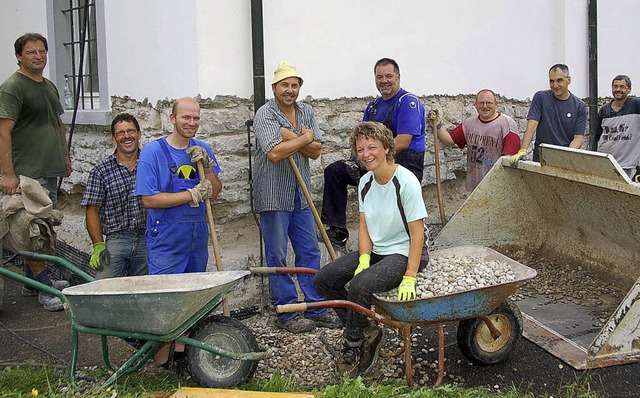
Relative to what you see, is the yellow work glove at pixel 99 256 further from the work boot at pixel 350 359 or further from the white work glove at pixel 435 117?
the white work glove at pixel 435 117

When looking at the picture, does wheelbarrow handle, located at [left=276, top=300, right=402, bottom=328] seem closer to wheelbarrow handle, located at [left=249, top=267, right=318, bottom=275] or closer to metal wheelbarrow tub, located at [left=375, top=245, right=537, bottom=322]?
metal wheelbarrow tub, located at [left=375, top=245, right=537, bottom=322]

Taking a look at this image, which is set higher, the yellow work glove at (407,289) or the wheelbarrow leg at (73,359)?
the yellow work glove at (407,289)

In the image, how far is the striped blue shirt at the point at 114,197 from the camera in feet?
15.6

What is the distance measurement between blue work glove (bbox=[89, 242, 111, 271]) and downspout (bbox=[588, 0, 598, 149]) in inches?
228

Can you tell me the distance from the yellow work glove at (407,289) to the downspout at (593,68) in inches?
197

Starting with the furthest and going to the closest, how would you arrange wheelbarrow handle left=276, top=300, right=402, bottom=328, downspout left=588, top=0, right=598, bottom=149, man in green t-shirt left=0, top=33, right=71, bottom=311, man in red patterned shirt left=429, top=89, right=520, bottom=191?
downspout left=588, top=0, right=598, bottom=149 < man in red patterned shirt left=429, top=89, right=520, bottom=191 < man in green t-shirt left=0, top=33, right=71, bottom=311 < wheelbarrow handle left=276, top=300, right=402, bottom=328

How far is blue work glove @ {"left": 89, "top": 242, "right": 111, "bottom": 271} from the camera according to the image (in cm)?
479

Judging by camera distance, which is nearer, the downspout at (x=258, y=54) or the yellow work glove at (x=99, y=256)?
the yellow work glove at (x=99, y=256)

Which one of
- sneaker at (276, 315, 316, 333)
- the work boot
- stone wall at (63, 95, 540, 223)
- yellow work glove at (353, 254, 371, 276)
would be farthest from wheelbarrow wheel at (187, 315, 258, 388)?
stone wall at (63, 95, 540, 223)

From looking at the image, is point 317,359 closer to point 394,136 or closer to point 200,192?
point 200,192

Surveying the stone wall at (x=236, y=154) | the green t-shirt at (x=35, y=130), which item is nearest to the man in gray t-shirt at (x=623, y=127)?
the stone wall at (x=236, y=154)

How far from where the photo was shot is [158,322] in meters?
3.57

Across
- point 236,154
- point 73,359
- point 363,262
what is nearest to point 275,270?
point 363,262

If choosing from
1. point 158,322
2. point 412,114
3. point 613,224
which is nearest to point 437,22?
point 412,114
